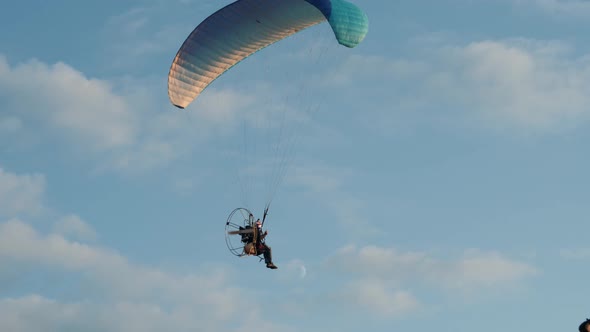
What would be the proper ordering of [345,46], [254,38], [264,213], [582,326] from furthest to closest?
1. [254,38]
2. [264,213]
3. [345,46]
4. [582,326]

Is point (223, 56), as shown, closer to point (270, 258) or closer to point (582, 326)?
point (270, 258)

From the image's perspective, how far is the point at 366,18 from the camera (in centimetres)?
3641

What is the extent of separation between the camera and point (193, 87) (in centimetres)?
3897

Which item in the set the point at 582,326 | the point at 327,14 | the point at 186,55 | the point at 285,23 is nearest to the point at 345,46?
the point at 327,14

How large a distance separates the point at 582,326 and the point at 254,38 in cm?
2487

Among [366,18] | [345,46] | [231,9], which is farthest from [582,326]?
[231,9]

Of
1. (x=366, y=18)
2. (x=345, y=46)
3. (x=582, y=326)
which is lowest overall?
(x=582, y=326)

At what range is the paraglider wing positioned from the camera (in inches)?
1486

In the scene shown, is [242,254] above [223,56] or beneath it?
beneath

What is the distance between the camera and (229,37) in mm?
38562

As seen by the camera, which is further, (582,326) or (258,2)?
(258,2)

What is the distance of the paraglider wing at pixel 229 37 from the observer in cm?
3775

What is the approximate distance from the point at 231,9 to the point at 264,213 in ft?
25.5

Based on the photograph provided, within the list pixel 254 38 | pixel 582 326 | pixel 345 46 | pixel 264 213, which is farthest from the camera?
pixel 254 38
